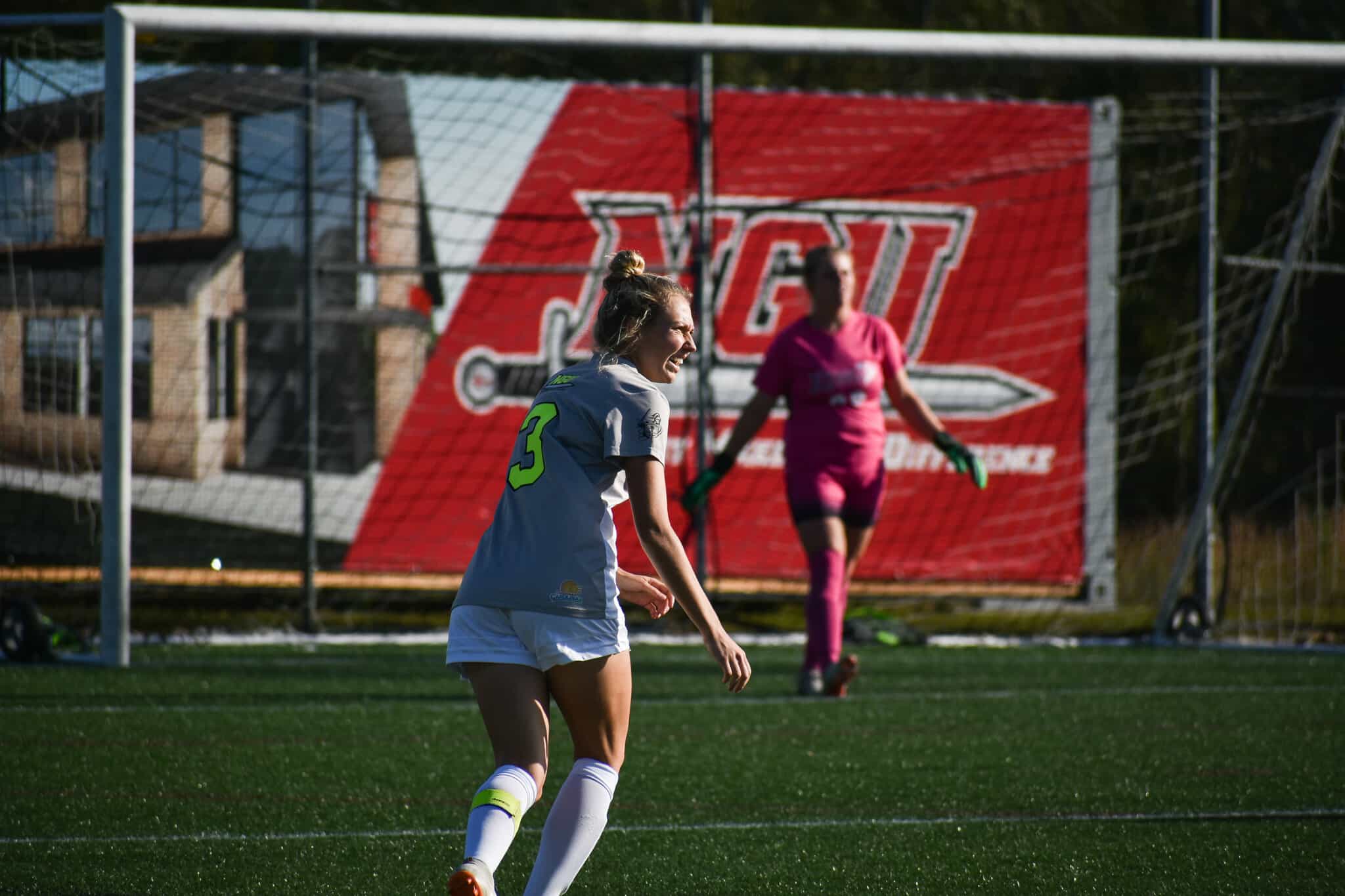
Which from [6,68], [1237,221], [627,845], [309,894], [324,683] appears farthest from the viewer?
[1237,221]

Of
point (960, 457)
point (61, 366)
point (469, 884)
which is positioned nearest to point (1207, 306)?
point (960, 457)

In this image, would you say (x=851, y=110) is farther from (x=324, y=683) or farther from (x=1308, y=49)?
(x=324, y=683)

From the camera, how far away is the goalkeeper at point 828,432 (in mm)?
6582

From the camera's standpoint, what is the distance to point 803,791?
4.67m

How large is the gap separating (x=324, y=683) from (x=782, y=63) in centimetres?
1150

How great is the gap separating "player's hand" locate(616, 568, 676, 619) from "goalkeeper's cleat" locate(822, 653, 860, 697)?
317cm

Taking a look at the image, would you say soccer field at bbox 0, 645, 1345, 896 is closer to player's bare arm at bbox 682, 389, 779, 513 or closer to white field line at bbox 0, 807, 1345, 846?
white field line at bbox 0, 807, 1345, 846

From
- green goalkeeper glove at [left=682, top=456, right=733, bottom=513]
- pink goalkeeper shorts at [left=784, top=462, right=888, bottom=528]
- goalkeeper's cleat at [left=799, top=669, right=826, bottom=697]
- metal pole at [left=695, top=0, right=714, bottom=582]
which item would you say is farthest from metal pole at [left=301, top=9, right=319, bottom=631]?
goalkeeper's cleat at [left=799, top=669, right=826, bottom=697]

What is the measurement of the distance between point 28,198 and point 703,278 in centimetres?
376

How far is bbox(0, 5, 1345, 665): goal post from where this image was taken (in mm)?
9500

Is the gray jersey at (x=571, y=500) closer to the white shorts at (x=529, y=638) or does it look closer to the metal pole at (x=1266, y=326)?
the white shorts at (x=529, y=638)

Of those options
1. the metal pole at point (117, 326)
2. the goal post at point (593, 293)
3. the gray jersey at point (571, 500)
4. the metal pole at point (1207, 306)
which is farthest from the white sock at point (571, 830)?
the metal pole at point (1207, 306)

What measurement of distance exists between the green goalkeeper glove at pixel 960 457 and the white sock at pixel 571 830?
4.19 m

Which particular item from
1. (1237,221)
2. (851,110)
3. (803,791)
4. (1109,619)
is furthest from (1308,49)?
(1237,221)
